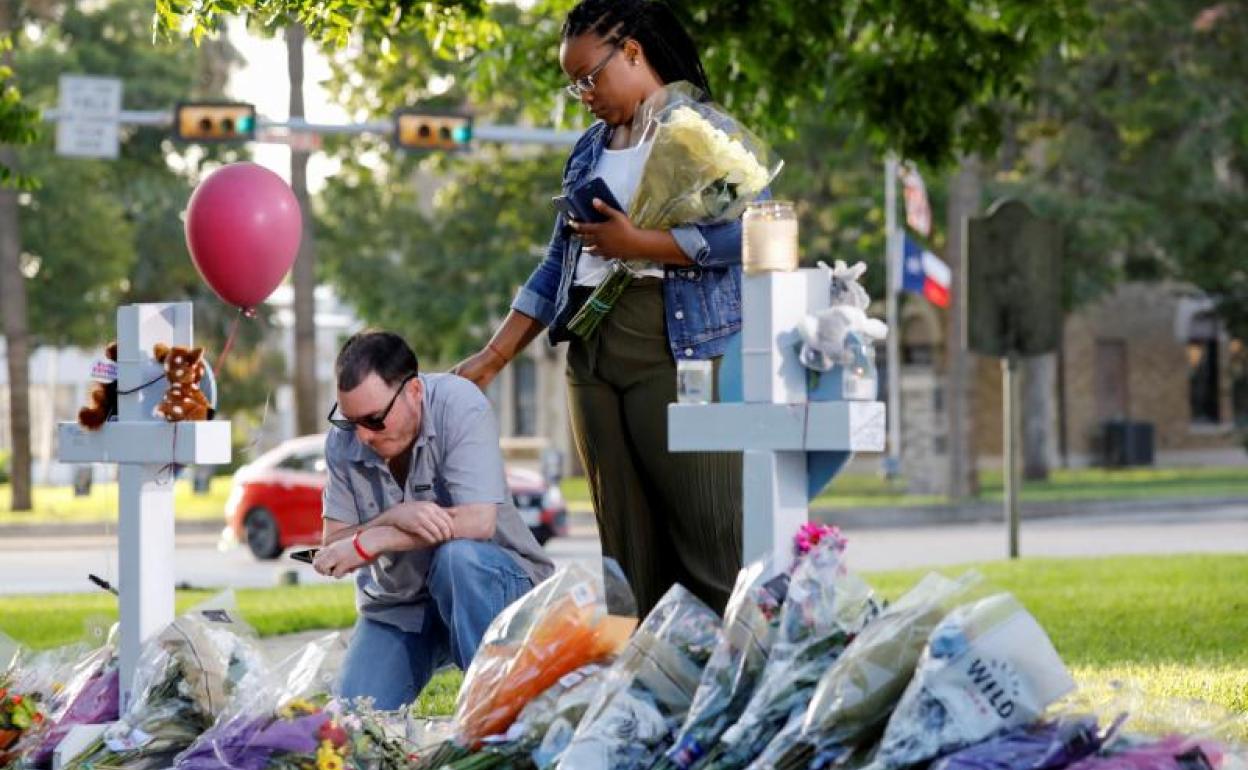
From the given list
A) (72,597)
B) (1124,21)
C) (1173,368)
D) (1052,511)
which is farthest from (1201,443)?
(72,597)

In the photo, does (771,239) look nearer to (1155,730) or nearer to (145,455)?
(1155,730)

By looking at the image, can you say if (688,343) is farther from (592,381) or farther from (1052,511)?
(1052,511)

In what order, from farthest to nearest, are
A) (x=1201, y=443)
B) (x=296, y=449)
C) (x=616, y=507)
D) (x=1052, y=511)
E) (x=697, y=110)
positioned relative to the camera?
(x=1201, y=443) < (x=1052, y=511) < (x=296, y=449) < (x=616, y=507) < (x=697, y=110)

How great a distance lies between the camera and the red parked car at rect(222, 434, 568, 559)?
864 inches

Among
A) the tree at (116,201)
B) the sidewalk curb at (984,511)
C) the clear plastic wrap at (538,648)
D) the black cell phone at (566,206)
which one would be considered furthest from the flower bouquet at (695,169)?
the tree at (116,201)

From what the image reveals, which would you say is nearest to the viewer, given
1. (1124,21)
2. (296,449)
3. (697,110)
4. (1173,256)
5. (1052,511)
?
(697,110)

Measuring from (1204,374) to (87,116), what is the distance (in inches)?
1249

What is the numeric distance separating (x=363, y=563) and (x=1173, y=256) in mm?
32517

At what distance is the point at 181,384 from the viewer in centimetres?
595

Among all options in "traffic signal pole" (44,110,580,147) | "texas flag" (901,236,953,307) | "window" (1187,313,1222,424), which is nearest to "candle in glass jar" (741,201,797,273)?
"traffic signal pole" (44,110,580,147)

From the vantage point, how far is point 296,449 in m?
22.7

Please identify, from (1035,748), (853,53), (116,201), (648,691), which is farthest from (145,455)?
(116,201)

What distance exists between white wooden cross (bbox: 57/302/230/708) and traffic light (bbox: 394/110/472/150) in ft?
51.9

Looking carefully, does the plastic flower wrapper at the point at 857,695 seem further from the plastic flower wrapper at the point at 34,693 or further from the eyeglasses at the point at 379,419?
the plastic flower wrapper at the point at 34,693
